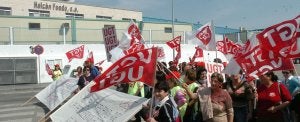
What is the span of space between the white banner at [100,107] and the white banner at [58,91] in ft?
21.7

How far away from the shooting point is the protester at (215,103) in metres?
6.69

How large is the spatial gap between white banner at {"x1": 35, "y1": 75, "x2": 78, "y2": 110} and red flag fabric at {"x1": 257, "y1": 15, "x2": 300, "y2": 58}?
6974 mm

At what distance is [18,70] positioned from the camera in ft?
95.8

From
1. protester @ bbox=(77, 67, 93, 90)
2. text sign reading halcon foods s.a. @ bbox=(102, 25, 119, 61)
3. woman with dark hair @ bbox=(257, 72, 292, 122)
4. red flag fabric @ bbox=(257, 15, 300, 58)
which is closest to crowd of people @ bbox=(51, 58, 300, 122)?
woman with dark hair @ bbox=(257, 72, 292, 122)

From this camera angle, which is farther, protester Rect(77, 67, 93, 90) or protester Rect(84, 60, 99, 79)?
protester Rect(84, 60, 99, 79)

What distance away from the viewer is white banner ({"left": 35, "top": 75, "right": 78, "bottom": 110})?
13.0 metres

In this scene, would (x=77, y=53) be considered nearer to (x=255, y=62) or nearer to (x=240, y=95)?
(x=240, y=95)

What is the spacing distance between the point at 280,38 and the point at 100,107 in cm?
281

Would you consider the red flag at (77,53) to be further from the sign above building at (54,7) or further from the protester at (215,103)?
the sign above building at (54,7)

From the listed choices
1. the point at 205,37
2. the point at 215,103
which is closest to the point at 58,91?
the point at 205,37

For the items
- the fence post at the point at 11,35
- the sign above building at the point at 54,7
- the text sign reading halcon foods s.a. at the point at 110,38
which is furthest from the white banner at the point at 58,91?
the sign above building at the point at 54,7

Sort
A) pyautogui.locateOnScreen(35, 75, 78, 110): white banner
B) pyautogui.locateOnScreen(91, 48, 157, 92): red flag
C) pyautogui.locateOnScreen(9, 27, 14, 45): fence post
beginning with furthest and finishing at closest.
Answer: pyautogui.locateOnScreen(9, 27, 14, 45): fence post
pyautogui.locateOnScreen(35, 75, 78, 110): white banner
pyautogui.locateOnScreen(91, 48, 157, 92): red flag

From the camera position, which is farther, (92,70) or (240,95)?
(92,70)

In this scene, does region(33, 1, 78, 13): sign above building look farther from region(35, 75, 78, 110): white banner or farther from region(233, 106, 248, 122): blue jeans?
region(233, 106, 248, 122): blue jeans
